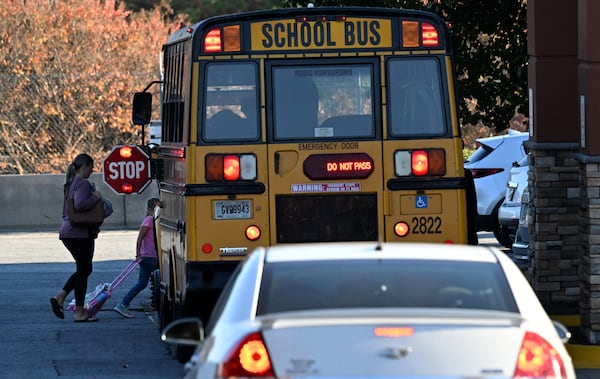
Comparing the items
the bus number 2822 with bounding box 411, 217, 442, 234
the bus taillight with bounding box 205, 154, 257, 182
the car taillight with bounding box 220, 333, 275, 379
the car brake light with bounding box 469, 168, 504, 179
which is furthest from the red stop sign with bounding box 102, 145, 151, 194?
the car taillight with bounding box 220, 333, 275, 379

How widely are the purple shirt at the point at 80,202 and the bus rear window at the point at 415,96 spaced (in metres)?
4.43

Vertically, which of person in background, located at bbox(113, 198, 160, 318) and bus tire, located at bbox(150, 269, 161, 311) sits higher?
person in background, located at bbox(113, 198, 160, 318)

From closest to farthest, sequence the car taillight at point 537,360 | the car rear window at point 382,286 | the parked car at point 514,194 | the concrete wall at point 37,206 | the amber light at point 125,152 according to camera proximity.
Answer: the car taillight at point 537,360 < the car rear window at point 382,286 < the parked car at point 514,194 < the amber light at point 125,152 < the concrete wall at point 37,206

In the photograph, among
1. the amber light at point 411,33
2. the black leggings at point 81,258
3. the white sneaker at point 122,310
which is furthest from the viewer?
the white sneaker at point 122,310

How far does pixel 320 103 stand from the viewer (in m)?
12.3

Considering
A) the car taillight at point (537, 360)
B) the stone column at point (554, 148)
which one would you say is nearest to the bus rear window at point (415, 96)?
the stone column at point (554, 148)

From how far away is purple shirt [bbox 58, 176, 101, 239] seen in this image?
50.8ft

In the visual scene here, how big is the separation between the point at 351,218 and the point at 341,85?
3.56 feet

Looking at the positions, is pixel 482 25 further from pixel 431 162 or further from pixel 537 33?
pixel 431 162

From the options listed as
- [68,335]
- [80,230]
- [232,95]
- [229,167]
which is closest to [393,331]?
[229,167]

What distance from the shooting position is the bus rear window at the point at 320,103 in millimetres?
12211

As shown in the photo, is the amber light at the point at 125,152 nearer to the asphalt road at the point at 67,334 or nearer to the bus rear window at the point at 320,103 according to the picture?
the asphalt road at the point at 67,334

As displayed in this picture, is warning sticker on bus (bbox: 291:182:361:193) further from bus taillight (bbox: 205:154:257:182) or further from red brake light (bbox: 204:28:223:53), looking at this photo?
red brake light (bbox: 204:28:223:53)

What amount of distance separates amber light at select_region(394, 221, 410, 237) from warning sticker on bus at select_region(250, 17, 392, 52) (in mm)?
1459
